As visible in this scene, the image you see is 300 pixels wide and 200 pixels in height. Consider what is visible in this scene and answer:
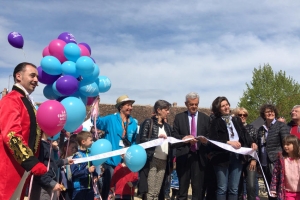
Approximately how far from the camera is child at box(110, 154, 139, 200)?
19.3 ft

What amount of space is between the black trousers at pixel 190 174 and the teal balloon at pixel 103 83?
1.81 metres

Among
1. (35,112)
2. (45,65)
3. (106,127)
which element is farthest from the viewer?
(106,127)

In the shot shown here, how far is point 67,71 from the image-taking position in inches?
213

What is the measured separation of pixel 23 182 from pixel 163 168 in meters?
2.87

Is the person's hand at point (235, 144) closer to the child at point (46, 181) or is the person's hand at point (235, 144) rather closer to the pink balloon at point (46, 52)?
the child at point (46, 181)

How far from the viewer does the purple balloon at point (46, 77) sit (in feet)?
18.0

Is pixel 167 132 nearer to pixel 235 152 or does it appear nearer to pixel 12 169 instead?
pixel 235 152

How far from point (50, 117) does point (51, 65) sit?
194 cm

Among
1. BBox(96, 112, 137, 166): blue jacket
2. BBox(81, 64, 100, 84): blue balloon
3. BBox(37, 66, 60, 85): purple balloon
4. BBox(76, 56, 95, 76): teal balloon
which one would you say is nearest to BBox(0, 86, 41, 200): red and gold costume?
BBox(76, 56, 95, 76): teal balloon

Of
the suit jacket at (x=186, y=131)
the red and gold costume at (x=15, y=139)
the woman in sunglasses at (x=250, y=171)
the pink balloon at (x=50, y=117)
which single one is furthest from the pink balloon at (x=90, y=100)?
the woman in sunglasses at (x=250, y=171)

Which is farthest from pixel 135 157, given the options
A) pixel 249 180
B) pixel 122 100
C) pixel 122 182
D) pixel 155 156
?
pixel 249 180

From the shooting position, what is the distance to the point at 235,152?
19.0 feet

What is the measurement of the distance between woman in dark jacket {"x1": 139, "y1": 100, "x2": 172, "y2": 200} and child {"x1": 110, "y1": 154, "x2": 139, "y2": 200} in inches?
11.2

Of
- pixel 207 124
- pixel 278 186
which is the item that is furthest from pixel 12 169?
pixel 278 186
